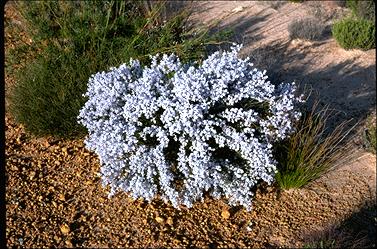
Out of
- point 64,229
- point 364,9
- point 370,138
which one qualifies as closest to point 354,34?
point 364,9

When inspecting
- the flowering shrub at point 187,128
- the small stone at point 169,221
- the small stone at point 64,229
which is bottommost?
the small stone at point 169,221

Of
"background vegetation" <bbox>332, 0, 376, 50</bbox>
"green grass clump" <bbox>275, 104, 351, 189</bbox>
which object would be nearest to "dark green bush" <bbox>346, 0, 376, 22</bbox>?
"background vegetation" <bbox>332, 0, 376, 50</bbox>

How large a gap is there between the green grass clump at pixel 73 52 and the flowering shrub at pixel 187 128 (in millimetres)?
649

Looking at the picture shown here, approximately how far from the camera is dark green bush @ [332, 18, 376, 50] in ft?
23.5

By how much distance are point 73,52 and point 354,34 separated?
4.11 m

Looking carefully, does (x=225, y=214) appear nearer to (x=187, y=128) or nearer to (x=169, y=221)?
(x=169, y=221)

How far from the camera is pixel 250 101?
4.02m

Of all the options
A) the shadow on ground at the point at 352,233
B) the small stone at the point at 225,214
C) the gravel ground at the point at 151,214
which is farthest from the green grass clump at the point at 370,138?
the small stone at the point at 225,214

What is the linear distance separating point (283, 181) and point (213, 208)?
0.66 metres

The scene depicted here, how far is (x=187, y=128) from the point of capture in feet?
12.1

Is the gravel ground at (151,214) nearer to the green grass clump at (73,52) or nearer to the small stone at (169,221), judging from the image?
the small stone at (169,221)

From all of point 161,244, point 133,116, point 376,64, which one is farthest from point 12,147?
point 376,64

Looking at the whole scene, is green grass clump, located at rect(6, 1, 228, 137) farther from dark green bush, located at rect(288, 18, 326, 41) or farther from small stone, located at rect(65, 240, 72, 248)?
dark green bush, located at rect(288, 18, 326, 41)

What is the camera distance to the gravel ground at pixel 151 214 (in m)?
3.71
